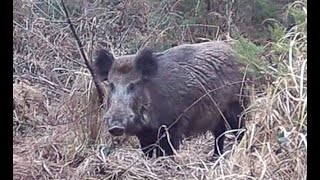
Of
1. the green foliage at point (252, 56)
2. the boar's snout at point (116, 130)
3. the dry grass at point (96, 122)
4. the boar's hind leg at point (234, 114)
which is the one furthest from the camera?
the boar's hind leg at point (234, 114)

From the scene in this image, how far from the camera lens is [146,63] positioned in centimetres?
609

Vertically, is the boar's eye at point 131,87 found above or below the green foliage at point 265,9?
below

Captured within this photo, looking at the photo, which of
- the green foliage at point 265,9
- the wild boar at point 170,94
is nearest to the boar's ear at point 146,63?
the wild boar at point 170,94

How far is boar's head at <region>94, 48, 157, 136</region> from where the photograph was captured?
5.72 metres

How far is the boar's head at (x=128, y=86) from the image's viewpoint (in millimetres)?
5719

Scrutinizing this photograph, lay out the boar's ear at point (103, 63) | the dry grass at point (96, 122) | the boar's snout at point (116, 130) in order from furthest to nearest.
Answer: the boar's ear at point (103, 63) < the boar's snout at point (116, 130) < the dry grass at point (96, 122)

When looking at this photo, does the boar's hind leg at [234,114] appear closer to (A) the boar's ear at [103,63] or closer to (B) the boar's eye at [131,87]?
(B) the boar's eye at [131,87]

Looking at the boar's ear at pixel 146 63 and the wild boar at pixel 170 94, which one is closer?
the wild boar at pixel 170 94

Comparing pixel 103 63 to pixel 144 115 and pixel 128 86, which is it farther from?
pixel 144 115

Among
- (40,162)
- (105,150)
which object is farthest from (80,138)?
(40,162)

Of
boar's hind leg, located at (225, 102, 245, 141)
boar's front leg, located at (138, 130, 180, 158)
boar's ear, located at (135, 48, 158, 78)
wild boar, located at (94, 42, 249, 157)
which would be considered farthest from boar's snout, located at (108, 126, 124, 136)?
boar's hind leg, located at (225, 102, 245, 141)

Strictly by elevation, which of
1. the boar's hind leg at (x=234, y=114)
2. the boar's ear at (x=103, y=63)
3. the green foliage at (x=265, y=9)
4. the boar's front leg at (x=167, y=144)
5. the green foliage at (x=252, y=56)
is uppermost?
the green foliage at (x=265, y=9)
